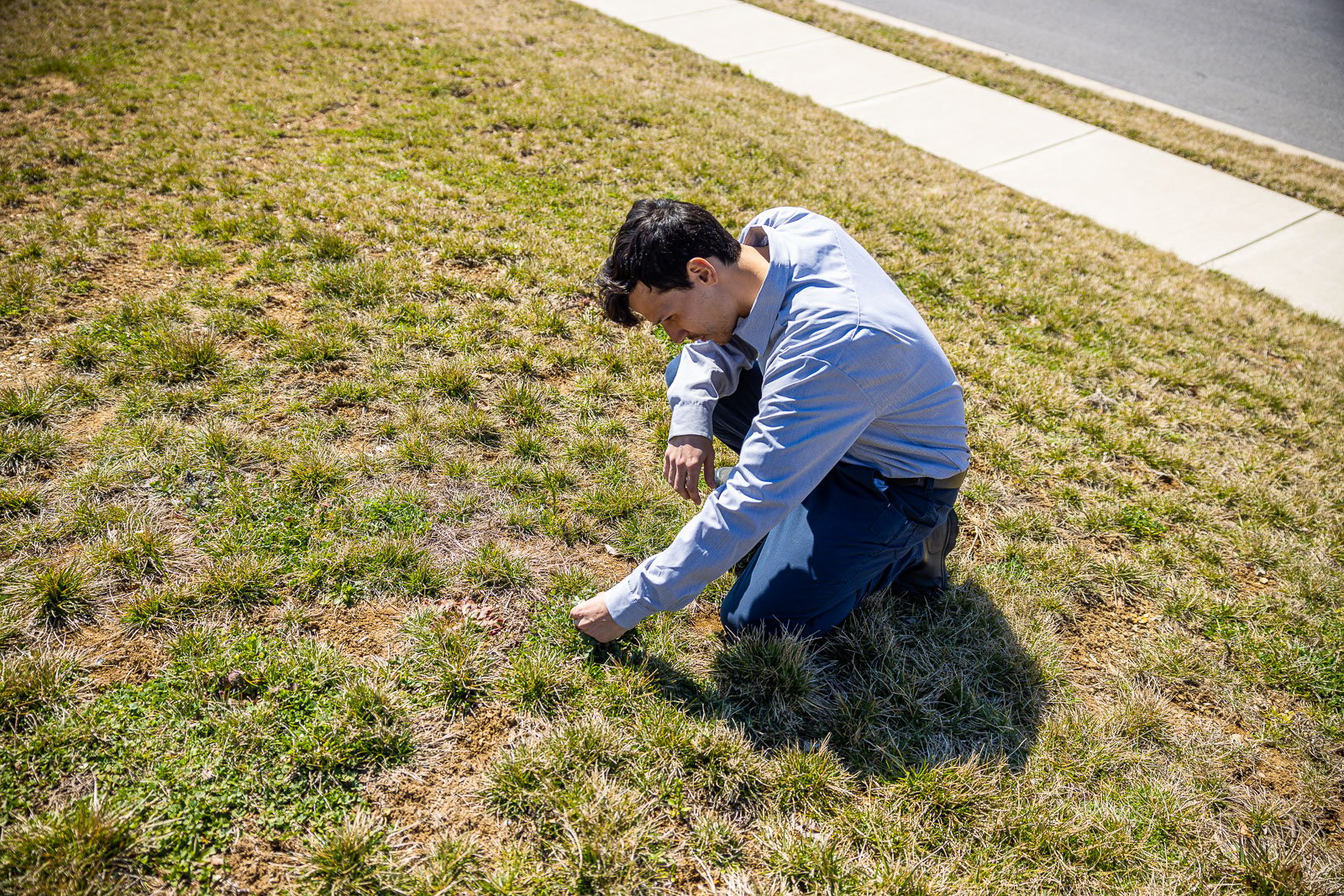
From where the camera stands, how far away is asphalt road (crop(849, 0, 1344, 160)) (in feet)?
26.8

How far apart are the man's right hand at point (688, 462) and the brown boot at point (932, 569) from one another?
0.80 m

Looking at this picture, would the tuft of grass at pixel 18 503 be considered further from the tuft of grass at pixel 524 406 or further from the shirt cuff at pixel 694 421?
the shirt cuff at pixel 694 421

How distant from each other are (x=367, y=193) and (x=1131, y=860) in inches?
200

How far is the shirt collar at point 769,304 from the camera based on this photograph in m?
2.34

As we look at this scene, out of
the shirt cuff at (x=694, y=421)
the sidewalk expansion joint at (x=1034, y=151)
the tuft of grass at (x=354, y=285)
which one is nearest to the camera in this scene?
the shirt cuff at (x=694, y=421)

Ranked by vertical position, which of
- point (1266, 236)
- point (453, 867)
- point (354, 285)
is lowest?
point (453, 867)

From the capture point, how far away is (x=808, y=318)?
2.23m

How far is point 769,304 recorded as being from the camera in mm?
2348

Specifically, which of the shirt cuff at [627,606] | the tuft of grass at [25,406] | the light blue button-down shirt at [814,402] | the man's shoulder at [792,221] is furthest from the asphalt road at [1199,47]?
the tuft of grass at [25,406]

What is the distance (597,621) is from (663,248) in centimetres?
114

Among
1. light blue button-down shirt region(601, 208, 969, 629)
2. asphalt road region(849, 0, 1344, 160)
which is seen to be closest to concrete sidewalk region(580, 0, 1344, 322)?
asphalt road region(849, 0, 1344, 160)

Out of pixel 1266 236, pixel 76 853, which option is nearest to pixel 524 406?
pixel 76 853

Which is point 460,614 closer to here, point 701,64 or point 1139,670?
point 1139,670

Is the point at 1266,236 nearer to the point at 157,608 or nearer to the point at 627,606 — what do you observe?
the point at 627,606
